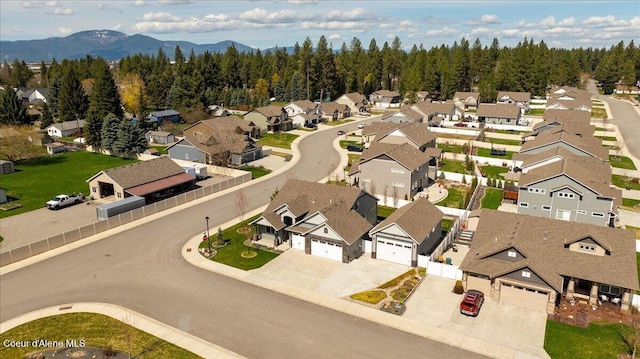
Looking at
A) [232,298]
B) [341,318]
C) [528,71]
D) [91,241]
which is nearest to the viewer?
[341,318]

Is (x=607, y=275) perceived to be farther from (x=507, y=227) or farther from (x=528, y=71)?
(x=528, y=71)

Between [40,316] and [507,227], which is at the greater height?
[507,227]

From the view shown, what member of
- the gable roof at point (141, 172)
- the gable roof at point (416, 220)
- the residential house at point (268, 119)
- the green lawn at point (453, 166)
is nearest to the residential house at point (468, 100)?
the residential house at point (268, 119)

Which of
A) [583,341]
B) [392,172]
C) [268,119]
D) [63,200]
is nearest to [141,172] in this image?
[63,200]

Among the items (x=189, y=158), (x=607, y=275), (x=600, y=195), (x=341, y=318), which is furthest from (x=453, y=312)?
(x=189, y=158)

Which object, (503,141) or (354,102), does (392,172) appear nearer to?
(503,141)

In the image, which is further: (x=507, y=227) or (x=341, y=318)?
(x=507, y=227)

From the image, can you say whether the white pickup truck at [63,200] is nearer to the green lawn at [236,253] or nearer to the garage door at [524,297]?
the green lawn at [236,253]
